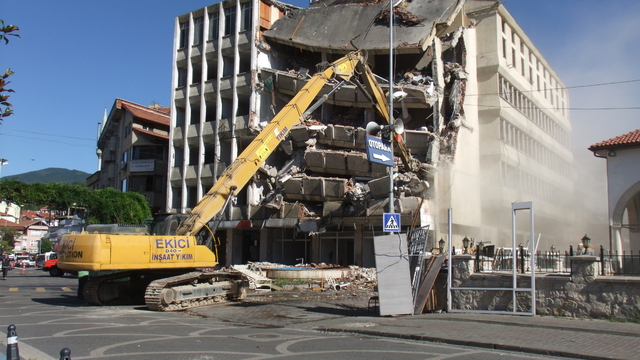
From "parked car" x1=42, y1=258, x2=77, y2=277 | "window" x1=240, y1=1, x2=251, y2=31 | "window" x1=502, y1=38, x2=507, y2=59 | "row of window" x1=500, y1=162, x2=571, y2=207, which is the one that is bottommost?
"parked car" x1=42, y1=258, x2=77, y2=277

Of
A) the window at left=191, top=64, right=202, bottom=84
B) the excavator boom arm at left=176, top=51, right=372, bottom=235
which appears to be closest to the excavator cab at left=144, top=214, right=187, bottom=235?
the excavator boom arm at left=176, top=51, right=372, bottom=235

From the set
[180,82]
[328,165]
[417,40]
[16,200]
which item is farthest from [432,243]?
[16,200]

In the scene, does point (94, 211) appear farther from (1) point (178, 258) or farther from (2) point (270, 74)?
(1) point (178, 258)

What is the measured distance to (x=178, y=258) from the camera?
1669 centimetres

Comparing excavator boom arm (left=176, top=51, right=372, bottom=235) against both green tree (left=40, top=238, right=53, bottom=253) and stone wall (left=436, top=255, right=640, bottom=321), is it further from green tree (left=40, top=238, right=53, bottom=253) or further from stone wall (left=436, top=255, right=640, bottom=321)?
green tree (left=40, top=238, right=53, bottom=253)

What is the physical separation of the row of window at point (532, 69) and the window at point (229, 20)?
19.0 m

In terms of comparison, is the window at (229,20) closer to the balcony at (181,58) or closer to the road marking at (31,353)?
the balcony at (181,58)

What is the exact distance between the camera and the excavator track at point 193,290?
15500 millimetres

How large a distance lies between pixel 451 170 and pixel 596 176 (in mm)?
26462

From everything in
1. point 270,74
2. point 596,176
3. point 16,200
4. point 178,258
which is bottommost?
point 178,258

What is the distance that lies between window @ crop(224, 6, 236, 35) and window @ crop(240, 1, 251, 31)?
0.78 meters

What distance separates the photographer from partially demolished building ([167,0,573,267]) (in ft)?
103

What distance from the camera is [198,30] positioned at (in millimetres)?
41281

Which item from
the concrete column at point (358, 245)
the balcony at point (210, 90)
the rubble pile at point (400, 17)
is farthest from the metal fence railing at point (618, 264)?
the balcony at point (210, 90)
